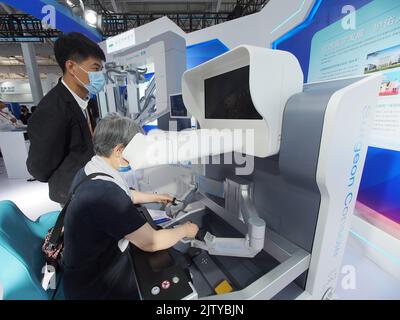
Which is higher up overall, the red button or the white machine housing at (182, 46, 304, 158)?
the white machine housing at (182, 46, 304, 158)

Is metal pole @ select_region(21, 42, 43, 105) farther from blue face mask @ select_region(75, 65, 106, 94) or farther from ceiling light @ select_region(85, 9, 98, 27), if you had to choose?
blue face mask @ select_region(75, 65, 106, 94)

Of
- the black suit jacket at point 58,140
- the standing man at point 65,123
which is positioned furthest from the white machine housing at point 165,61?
the black suit jacket at point 58,140

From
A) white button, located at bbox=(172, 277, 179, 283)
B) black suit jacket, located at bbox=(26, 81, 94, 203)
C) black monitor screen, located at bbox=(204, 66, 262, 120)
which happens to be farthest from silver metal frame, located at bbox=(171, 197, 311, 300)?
black suit jacket, located at bbox=(26, 81, 94, 203)

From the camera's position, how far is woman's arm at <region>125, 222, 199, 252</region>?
849 mm


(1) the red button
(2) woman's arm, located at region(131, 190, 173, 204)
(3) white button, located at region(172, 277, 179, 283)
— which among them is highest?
(3) white button, located at region(172, 277, 179, 283)

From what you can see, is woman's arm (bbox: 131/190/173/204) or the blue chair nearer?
the blue chair

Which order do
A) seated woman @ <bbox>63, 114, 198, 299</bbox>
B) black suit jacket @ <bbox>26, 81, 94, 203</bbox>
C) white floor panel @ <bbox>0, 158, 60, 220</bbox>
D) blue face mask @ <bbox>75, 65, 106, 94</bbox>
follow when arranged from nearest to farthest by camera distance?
seated woman @ <bbox>63, 114, 198, 299</bbox> → black suit jacket @ <bbox>26, 81, 94, 203</bbox> → blue face mask @ <bbox>75, 65, 106, 94</bbox> → white floor panel @ <bbox>0, 158, 60, 220</bbox>

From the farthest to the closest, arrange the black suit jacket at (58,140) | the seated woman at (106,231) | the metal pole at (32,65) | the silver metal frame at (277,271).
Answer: the metal pole at (32,65) → the black suit jacket at (58,140) → the seated woman at (106,231) → the silver metal frame at (277,271)

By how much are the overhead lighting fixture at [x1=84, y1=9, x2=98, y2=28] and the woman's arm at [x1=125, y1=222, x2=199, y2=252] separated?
4.81 meters

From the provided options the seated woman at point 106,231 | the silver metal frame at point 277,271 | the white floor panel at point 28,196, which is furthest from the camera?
the white floor panel at point 28,196

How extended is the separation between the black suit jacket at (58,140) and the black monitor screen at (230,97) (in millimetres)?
893

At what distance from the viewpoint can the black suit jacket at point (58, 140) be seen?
1234mm

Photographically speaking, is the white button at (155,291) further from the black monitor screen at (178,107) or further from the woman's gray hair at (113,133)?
the black monitor screen at (178,107)

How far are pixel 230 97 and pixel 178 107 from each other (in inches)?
57.1
